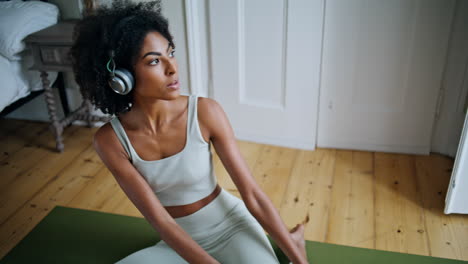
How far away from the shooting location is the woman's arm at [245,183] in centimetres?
137

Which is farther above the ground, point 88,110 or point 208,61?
point 208,61

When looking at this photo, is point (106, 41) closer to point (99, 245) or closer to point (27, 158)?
point (99, 245)

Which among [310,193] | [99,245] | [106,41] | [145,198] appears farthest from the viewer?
[310,193]

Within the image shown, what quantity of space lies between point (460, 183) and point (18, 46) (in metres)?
2.20

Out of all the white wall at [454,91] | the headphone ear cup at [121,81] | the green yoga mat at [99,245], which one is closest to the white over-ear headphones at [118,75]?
the headphone ear cup at [121,81]

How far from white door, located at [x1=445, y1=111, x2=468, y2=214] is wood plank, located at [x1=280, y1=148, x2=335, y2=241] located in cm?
52

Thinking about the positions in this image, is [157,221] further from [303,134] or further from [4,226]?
[303,134]

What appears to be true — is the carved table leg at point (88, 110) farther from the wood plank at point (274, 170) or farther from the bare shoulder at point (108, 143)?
the bare shoulder at point (108, 143)

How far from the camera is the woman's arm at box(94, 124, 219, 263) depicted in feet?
4.18

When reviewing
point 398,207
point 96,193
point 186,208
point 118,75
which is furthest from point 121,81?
point 398,207

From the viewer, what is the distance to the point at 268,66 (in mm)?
2412

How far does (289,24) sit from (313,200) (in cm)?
88

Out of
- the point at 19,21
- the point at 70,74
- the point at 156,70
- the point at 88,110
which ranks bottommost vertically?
the point at 88,110

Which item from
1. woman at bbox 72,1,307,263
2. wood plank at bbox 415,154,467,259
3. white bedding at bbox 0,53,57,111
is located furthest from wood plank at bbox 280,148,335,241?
white bedding at bbox 0,53,57,111
